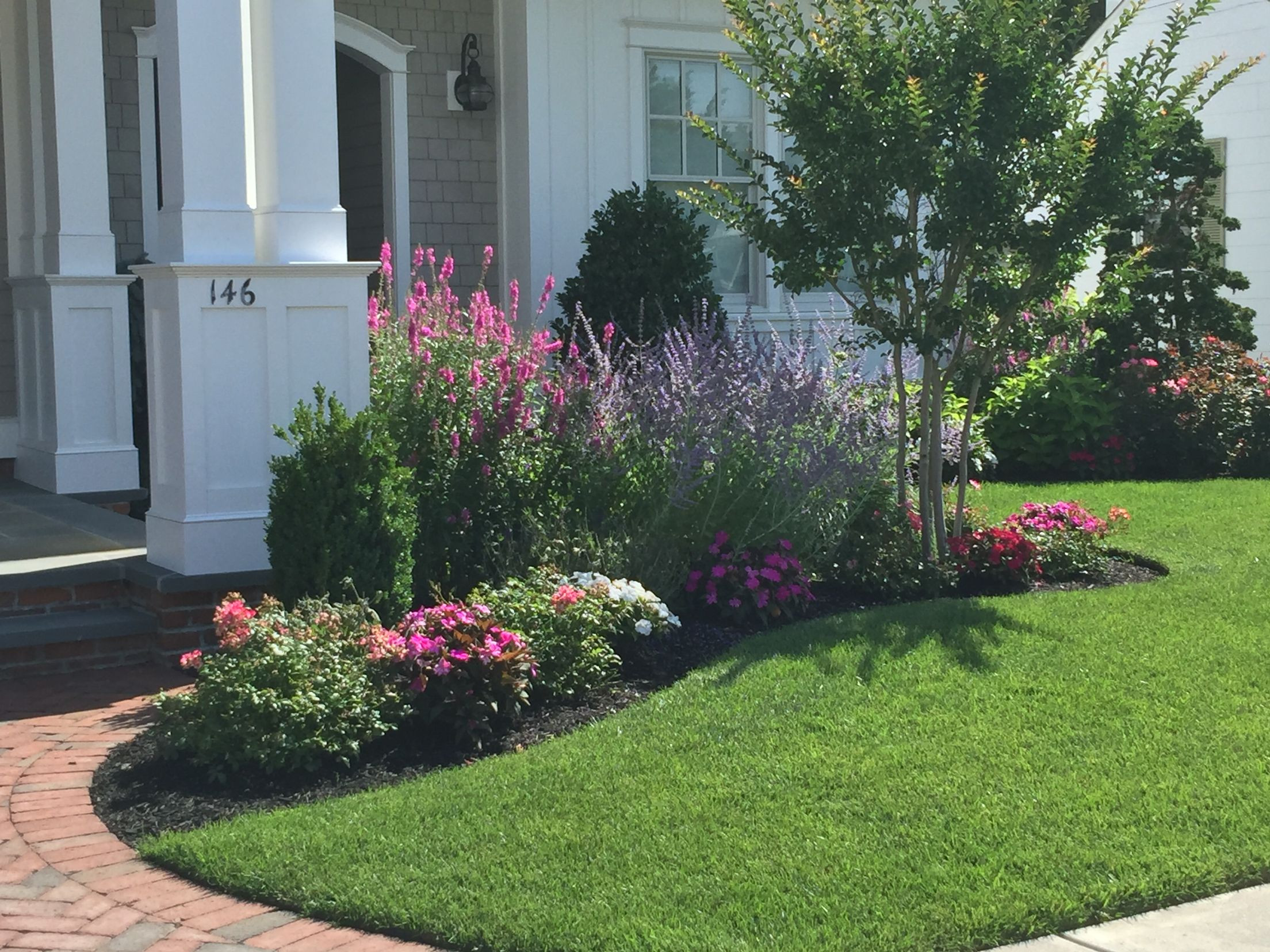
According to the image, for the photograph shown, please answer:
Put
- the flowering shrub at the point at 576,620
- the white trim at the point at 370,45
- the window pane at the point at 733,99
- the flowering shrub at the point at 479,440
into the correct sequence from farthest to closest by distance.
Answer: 1. the window pane at the point at 733,99
2. the white trim at the point at 370,45
3. the flowering shrub at the point at 479,440
4. the flowering shrub at the point at 576,620

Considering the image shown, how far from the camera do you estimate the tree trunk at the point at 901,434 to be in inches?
294

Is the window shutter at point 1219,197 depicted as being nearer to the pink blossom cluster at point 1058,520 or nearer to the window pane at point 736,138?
the window pane at point 736,138

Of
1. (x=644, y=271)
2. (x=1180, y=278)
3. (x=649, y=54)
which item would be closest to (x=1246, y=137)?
(x=1180, y=278)

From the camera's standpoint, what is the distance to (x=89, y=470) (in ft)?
29.9

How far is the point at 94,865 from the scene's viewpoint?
423cm

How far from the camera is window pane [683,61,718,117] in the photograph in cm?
1149

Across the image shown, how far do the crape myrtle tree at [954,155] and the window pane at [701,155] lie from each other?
3973mm

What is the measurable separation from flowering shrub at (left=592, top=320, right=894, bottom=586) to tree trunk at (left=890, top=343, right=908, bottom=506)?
80 mm

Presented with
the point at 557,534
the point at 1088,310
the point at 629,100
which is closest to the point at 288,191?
the point at 557,534

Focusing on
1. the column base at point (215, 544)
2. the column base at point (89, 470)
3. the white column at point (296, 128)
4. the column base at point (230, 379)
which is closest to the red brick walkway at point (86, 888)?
the column base at point (215, 544)

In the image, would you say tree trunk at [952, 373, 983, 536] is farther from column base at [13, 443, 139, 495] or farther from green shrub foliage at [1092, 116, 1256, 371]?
green shrub foliage at [1092, 116, 1256, 371]

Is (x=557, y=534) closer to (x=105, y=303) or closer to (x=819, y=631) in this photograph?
(x=819, y=631)

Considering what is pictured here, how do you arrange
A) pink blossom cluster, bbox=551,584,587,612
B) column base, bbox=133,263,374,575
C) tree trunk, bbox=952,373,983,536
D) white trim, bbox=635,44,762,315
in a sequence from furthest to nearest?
white trim, bbox=635,44,762,315
tree trunk, bbox=952,373,983,536
column base, bbox=133,263,374,575
pink blossom cluster, bbox=551,584,587,612

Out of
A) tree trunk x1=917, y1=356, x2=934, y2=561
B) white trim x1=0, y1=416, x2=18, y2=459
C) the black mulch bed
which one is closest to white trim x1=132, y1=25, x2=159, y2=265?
white trim x1=0, y1=416, x2=18, y2=459
